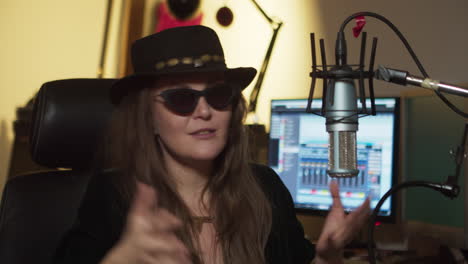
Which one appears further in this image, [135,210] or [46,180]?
[46,180]

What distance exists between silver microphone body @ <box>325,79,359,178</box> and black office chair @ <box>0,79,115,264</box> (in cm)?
84

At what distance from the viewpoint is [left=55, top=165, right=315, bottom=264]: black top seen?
1331 mm

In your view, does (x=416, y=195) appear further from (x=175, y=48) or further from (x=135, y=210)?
(x=135, y=210)

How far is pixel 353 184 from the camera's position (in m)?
1.92

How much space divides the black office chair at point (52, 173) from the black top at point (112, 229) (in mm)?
94

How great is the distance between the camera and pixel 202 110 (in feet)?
4.36

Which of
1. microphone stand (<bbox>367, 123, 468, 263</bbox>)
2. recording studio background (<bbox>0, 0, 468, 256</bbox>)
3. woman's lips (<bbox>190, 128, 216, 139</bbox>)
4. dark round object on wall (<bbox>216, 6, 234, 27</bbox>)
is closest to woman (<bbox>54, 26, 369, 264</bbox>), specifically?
woman's lips (<bbox>190, 128, 216, 139</bbox>)

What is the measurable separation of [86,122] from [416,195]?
1.13m

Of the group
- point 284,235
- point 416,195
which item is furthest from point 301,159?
point 284,235

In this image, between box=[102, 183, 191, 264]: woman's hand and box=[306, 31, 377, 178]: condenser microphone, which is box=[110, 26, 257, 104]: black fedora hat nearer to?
box=[102, 183, 191, 264]: woman's hand

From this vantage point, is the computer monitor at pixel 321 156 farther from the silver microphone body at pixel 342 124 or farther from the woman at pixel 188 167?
the silver microphone body at pixel 342 124

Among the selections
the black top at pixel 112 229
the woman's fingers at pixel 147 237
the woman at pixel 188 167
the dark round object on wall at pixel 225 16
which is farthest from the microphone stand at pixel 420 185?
the dark round object on wall at pixel 225 16

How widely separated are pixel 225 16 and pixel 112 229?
1.57 meters

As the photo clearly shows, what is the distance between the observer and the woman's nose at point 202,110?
4.35ft
